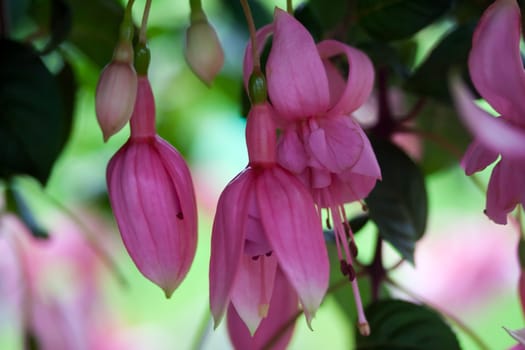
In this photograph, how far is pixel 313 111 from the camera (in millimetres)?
470

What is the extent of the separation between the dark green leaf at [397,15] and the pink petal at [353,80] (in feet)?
0.38

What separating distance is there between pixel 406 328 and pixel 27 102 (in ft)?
1.01

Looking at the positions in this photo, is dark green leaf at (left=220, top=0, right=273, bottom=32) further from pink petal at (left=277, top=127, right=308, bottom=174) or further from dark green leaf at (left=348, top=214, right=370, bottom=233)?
pink petal at (left=277, top=127, right=308, bottom=174)

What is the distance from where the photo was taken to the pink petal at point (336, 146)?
0.45 metres

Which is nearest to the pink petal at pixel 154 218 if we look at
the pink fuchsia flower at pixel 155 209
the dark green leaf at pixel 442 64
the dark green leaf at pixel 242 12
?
the pink fuchsia flower at pixel 155 209

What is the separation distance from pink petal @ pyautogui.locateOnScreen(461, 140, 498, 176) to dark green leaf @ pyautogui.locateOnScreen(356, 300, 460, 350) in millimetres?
174

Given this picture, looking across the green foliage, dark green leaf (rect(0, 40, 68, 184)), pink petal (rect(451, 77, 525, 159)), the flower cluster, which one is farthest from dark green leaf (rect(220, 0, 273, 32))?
pink petal (rect(451, 77, 525, 159))

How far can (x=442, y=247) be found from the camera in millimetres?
1524

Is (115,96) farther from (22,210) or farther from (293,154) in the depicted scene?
(22,210)

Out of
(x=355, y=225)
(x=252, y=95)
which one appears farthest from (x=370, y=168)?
(x=355, y=225)

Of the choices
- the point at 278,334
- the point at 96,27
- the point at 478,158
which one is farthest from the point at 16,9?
the point at 478,158

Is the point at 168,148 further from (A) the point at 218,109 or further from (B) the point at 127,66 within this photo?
(A) the point at 218,109

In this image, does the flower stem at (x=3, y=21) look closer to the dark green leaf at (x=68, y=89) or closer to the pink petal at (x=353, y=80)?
the dark green leaf at (x=68, y=89)

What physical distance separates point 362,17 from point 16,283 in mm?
784
